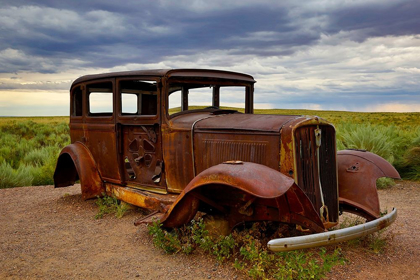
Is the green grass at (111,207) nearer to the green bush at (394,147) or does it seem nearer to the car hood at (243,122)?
the car hood at (243,122)

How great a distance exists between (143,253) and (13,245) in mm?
1840

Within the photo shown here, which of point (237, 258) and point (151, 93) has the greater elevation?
point (151, 93)

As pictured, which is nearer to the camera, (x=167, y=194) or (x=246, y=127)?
(x=246, y=127)

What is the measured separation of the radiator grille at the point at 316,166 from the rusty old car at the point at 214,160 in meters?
0.01

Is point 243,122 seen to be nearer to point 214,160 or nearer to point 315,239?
point 214,160

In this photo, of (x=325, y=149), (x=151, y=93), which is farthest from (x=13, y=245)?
(x=325, y=149)

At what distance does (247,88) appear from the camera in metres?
5.90

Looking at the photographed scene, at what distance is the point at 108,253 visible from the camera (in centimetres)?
454

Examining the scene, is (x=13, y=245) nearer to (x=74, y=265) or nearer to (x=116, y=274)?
(x=74, y=265)

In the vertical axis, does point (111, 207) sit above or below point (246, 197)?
below

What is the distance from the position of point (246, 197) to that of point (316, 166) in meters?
0.88

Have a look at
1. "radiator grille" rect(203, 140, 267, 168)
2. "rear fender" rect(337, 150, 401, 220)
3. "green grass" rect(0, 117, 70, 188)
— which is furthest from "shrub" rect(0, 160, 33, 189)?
"rear fender" rect(337, 150, 401, 220)

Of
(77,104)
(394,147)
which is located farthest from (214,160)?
(394,147)

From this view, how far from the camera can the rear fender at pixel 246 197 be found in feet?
11.0
